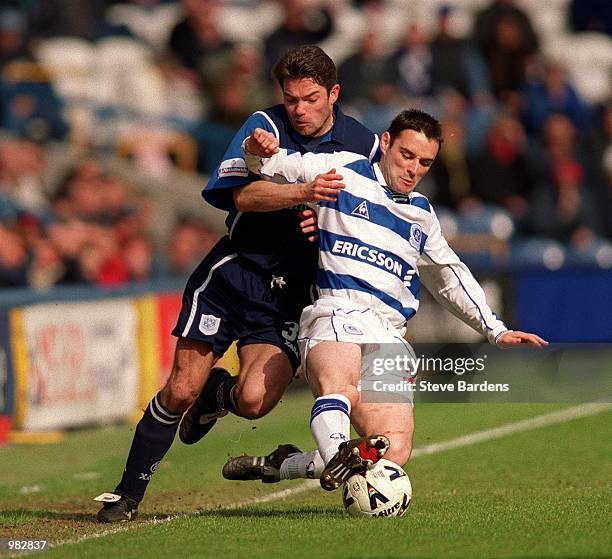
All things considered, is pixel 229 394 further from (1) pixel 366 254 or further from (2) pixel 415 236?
(2) pixel 415 236

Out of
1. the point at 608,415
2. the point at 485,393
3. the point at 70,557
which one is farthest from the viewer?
the point at 608,415

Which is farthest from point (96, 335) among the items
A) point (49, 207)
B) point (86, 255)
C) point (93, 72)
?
point (93, 72)

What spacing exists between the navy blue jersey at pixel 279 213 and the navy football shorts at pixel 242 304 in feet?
0.26

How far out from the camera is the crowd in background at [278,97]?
1778 cm

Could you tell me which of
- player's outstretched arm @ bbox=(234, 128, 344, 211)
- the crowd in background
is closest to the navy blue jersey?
player's outstretched arm @ bbox=(234, 128, 344, 211)

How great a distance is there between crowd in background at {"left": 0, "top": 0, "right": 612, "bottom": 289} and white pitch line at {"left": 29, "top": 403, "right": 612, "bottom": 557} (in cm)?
465

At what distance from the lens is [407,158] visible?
24.0ft

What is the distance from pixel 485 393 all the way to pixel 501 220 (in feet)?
31.5

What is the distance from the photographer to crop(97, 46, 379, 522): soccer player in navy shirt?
304 inches

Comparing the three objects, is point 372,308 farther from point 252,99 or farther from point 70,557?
point 252,99

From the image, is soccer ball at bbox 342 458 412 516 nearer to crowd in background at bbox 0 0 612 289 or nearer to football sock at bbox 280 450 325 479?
football sock at bbox 280 450 325 479

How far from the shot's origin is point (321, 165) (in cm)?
734

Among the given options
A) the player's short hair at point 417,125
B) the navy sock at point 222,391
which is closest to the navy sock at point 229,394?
the navy sock at point 222,391

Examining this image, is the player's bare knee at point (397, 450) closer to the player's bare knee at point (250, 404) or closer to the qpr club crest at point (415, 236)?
the player's bare knee at point (250, 404)
